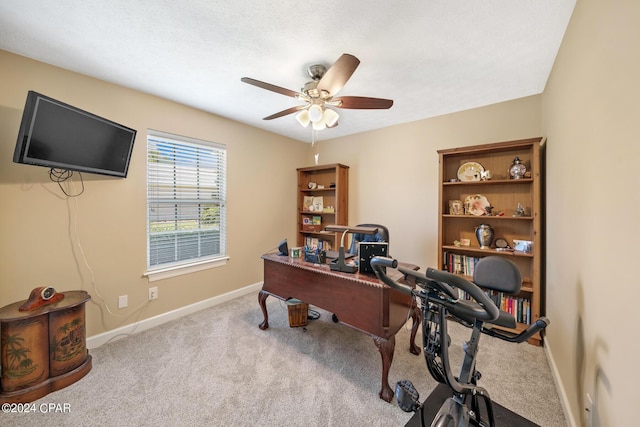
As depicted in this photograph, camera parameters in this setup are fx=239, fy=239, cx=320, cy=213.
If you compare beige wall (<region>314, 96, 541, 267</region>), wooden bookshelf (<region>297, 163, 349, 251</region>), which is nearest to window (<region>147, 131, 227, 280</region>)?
wooden bookshelf (<region>297, 163, 349, 251</region>)

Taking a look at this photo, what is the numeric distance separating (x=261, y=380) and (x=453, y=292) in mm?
1613

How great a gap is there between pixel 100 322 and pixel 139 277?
480 mm

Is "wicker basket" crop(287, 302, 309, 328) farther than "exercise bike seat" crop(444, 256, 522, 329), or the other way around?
"wicker basket" crop(287, 302, 309, 328)

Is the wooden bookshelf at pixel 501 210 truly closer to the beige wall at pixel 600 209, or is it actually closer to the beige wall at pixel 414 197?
the beige wall at pixel 414 197

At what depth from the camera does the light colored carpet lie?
151cm

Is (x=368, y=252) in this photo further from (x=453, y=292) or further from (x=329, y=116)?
(x=329, y=116)

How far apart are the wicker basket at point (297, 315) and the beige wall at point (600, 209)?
80.6 inches

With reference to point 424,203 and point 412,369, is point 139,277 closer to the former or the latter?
point 412,369

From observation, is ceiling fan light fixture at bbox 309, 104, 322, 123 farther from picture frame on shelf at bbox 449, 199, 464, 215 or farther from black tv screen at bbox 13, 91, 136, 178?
picture frame on shelf at bbox 449, 199, 464, 215

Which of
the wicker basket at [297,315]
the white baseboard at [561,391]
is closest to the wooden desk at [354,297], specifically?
the wicker basket at [297,315]

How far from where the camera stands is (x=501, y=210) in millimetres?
2730

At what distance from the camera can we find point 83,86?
85.8 inches

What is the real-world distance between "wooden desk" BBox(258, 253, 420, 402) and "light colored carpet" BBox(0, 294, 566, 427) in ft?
1.02

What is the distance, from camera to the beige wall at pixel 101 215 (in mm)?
1880
